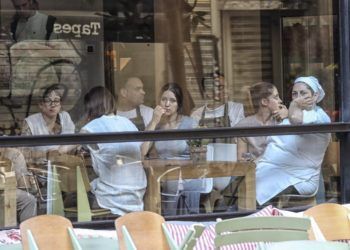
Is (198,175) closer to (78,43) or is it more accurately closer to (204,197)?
(204,197)

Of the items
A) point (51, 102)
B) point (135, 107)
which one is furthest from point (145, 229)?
point (135, 107)

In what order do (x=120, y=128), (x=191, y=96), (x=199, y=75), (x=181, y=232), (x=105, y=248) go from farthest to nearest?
(x=199, y=75) → (x=191, y=96) → (x=120, y=128) → (x=181, y=232) → (x=105, y=248)

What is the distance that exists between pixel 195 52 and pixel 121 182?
4.45 m

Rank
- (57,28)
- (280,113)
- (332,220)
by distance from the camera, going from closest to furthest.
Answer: (332,220) < (280,113) < (57,28)

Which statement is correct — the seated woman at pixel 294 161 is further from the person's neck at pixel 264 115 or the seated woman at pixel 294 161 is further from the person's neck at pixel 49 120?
the person's neck at pixel 49 120

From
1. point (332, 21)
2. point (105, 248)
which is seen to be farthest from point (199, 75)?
point (105, 248)

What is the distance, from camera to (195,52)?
348 inches

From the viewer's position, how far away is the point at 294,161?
4918 mm

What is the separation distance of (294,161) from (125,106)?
154 centimetres

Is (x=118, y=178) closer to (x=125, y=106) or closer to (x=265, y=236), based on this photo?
(x=125, y=106)

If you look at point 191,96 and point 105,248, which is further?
point 191,96

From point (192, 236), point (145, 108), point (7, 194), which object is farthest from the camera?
point (145, 108)

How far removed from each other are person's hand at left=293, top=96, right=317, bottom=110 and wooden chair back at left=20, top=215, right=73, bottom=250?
7.56 feet

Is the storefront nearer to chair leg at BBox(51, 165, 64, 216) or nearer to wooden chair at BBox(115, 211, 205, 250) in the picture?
chair leg at BBox(51, 165, 64, 216)
